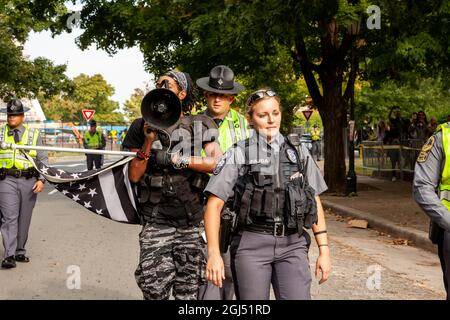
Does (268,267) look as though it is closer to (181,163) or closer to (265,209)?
(265,209)

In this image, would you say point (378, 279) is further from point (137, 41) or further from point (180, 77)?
point (137, 41)

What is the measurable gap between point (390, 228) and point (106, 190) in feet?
24.1

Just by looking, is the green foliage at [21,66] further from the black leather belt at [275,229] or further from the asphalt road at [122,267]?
the black leather belt at [275,229]

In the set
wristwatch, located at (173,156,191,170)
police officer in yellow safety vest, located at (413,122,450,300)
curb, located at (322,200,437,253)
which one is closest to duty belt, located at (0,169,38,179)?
wristwatch, located at (173,156,191,170)

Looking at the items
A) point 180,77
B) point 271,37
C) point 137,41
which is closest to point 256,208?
point 180,77

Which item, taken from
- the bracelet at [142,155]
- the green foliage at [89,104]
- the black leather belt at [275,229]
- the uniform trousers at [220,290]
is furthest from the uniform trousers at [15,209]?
the green foliage at [89,104]

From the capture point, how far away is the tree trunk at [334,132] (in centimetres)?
1788

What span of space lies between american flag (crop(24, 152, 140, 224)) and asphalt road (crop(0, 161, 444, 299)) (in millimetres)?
1718

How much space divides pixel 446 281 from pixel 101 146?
758 inches

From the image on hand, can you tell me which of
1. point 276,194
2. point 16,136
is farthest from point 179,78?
point 16,136

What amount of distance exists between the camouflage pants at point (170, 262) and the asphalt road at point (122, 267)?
7.32 ft

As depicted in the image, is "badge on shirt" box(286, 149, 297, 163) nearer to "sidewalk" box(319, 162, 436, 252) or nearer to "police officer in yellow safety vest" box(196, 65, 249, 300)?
"police officer in yellow safety vest" box(196, 65, 249, 300)

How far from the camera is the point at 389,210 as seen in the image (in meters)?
13.8

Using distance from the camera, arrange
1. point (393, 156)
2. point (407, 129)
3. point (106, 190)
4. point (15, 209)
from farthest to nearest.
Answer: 1. point (407, 129)
2. point (393, 156)
3. point (15, 209)
4. point (106, 190)
